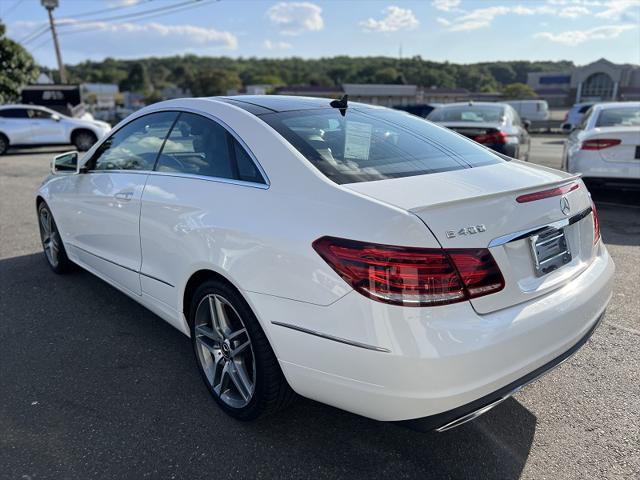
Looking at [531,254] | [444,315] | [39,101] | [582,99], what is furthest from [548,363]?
[582,99]

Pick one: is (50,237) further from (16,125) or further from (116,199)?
(16,125)

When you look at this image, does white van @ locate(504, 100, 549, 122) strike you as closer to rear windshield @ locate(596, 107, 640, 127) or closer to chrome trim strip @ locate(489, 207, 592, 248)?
rear windshield @ locate(596, 107, 640, 127)

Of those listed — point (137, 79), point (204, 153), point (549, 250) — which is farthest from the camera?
point (137, 79)

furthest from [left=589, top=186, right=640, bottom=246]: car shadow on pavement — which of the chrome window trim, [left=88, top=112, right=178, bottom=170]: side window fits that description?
[left=88, top=112, right=178, bottom=170]: side window

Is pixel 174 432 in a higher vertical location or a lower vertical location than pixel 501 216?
lower

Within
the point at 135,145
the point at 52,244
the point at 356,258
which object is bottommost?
the point at 52,244

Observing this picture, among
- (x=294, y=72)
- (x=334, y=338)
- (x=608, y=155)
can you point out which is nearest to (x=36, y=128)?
(x=608, y=155)

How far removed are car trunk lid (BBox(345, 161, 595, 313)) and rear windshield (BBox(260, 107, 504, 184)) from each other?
15 centimetres

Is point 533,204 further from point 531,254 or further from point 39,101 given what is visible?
point 39,101

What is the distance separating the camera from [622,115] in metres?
7.75

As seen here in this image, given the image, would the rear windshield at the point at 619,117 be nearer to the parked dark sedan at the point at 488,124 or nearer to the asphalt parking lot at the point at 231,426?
the parked dark sedan at the point at 488,124

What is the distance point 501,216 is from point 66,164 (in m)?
3.61

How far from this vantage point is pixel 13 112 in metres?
16.1

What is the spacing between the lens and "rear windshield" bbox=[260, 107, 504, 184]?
8.07 feet
